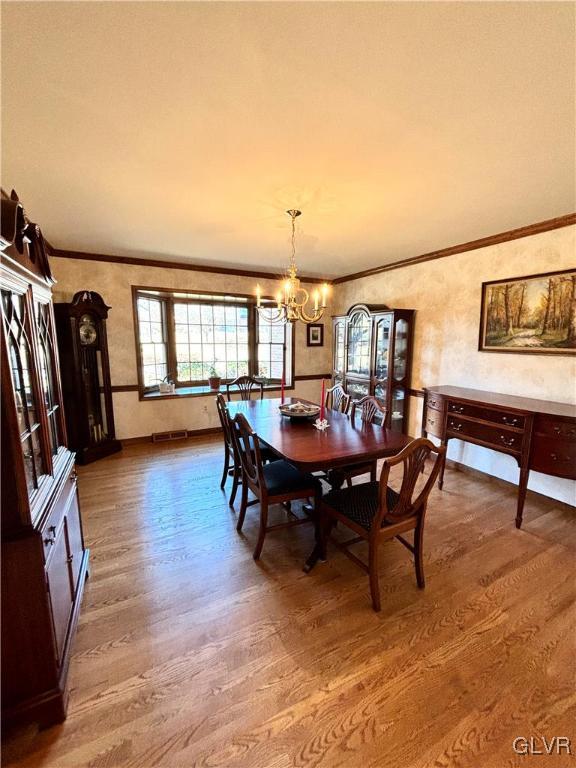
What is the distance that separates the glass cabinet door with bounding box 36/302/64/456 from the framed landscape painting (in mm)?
3735

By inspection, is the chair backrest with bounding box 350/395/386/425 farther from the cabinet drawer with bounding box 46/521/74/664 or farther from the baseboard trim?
the baseboard trim

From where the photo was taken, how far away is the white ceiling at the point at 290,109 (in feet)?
3.47

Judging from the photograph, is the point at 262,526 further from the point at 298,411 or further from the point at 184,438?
the point at 184,438

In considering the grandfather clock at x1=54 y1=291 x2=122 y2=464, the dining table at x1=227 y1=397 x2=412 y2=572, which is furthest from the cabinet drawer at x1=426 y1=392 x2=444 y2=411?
the grandfather clock at x1=54 y1=291 x2=122 y2=464

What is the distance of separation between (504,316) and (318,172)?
2.37 m

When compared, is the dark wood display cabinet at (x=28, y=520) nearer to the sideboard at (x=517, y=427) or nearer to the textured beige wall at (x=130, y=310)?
the textured beige wall at (x=130, y=310)

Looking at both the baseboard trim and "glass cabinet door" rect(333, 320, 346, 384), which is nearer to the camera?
the baseboard trim

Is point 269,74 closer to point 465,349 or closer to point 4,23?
point 4,23

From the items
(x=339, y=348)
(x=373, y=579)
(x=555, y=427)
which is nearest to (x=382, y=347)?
(x=339, y=348)

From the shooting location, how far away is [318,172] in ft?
6.52

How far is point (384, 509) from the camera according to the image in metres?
1.74

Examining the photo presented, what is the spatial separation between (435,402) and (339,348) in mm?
2072

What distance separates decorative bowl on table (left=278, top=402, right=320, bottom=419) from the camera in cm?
276

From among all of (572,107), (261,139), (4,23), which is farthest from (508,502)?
(4,23)
